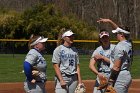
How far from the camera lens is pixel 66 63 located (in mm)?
9141

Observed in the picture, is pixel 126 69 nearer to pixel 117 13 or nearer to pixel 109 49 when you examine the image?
pixel 109 49

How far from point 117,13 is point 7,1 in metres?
19.1

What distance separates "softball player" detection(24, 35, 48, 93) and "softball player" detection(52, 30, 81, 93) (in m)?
0.38

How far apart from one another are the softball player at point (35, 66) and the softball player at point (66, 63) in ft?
1.23

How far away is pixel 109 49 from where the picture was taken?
9422 mm

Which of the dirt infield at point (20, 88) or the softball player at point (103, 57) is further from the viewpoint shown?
the dirt infield at point (20, 88)

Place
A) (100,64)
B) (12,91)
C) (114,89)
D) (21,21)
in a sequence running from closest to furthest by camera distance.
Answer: (114,89) < (100,64) < (12,91) < (21,21)

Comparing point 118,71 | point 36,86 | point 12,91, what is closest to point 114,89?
point 118,71

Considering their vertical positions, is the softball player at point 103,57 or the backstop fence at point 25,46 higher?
the softball player at point 103,57

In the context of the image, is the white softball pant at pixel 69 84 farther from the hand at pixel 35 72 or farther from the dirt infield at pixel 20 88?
the dirt infield at pixel 20 88

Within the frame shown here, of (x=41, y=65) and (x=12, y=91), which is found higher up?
(x=41, y=65)

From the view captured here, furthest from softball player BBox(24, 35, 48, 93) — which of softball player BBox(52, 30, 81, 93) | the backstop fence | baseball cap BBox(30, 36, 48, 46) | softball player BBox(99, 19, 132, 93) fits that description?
the backstop fence

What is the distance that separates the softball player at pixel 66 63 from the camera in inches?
358

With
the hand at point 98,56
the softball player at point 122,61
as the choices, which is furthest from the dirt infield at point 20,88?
the softball player at point 122,61
